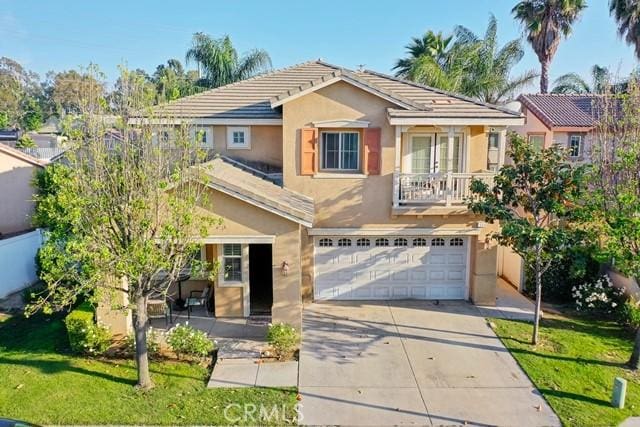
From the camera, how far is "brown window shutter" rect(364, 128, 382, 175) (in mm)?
15062

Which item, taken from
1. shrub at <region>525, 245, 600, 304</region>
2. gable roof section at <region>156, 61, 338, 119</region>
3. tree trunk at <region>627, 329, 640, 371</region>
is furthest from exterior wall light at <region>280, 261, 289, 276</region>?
shrub at <region>525, 245, 600, 304</region>

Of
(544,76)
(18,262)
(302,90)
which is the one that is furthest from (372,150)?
(544,76)

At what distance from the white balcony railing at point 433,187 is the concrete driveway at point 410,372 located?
12.0 ft

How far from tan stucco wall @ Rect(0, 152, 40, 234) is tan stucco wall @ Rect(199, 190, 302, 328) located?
1525cm

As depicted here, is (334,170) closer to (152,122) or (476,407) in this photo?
(152,122)

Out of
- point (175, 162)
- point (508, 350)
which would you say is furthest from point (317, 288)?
point (175, 162)

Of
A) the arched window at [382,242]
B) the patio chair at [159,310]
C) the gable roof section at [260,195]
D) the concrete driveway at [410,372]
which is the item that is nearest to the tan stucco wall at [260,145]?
the gable roof section at [260,195]

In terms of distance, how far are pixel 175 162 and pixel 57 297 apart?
3.60 meters

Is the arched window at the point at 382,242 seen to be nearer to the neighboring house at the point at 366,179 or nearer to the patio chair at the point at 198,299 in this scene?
the neighboring house at the point at 366,179

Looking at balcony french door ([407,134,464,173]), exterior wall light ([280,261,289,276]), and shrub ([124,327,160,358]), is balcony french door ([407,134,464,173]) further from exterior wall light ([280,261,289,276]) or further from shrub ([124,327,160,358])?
shrub ([124,327,160,358])

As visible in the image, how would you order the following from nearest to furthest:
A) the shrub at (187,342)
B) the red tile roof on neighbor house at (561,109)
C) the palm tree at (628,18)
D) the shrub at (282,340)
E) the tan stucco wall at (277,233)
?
the shrub at (187,342), the shrub at (282,340), the tan stucco wall at (277,233), the red tile roof on neighbor house at (561,109), the palm tree at (628,18)

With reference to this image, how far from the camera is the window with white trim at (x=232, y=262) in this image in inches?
553

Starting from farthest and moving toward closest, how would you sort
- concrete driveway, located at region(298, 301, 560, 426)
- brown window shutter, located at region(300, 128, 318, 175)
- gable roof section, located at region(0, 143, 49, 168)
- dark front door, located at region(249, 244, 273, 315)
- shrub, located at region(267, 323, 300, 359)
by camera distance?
gable roof section, located at region(0, 143, 49, 168), dark front door, located at region(249, 244, 273, 315), brown window shutter, located at region(300, 128, 318, 175), shrub, located at region(267, 323, 300, 359), concrete driveway, located at region(298, 301, 560, 426)

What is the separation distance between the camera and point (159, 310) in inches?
529
